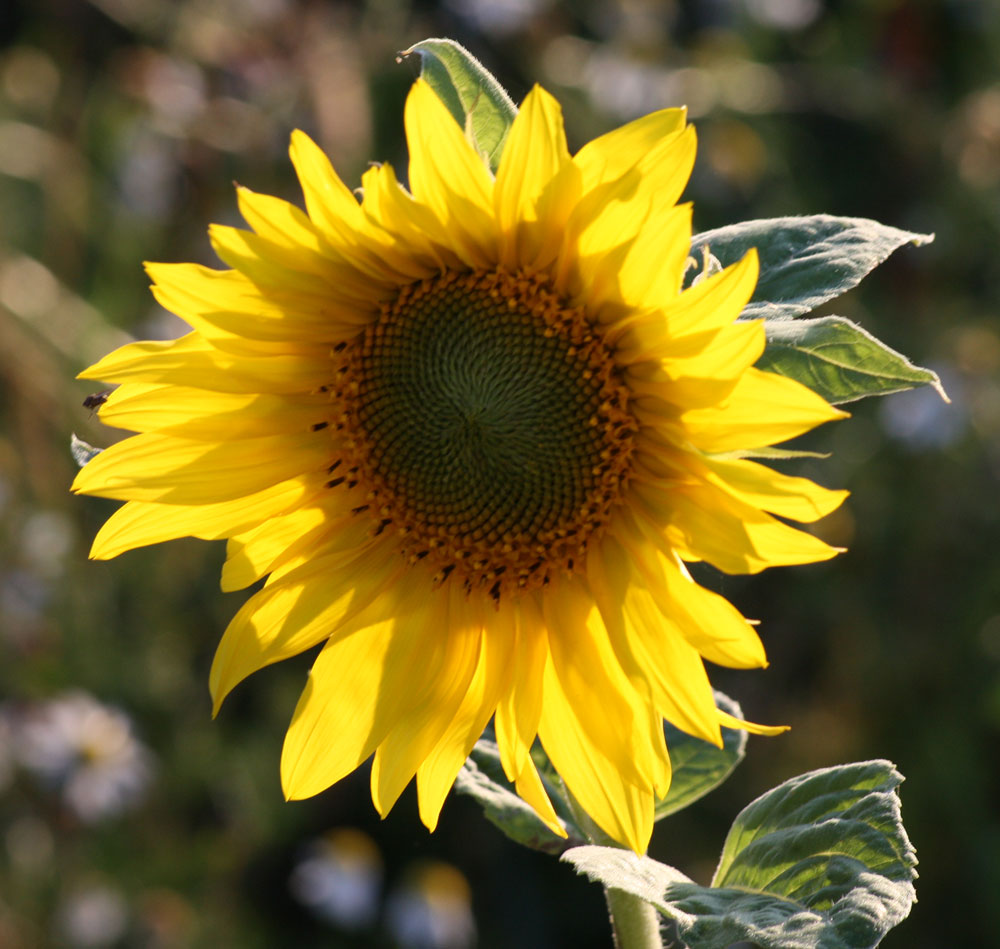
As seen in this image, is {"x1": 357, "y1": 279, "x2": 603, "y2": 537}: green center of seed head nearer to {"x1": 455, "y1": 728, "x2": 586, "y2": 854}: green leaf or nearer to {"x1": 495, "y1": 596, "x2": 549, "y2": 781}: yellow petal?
{"x1": 495, "y1": 596, "x2": 549, "y2": 781}: yellow petal

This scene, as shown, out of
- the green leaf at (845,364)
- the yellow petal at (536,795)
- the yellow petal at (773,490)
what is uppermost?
the green leaf at (845,364)

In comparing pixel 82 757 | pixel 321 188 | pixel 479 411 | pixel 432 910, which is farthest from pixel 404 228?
pixel 82 757

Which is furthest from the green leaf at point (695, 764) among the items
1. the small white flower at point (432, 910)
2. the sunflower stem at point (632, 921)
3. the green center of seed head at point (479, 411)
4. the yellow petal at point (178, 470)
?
the small white flower at point (432, 910)

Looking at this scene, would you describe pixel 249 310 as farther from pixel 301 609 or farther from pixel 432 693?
pixel 432 693

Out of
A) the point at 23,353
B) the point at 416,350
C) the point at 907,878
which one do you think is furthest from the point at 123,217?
the point at 907,878

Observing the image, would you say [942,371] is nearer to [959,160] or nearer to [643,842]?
[959,160]

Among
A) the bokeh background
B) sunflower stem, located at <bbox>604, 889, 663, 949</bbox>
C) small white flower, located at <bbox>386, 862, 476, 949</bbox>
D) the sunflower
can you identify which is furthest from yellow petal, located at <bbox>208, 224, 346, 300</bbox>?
small white flower, located at <bbox>386, 862, 476, 949</bbox>

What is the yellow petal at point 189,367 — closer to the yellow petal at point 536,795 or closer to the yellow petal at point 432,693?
the yellow petal at point 432,693
